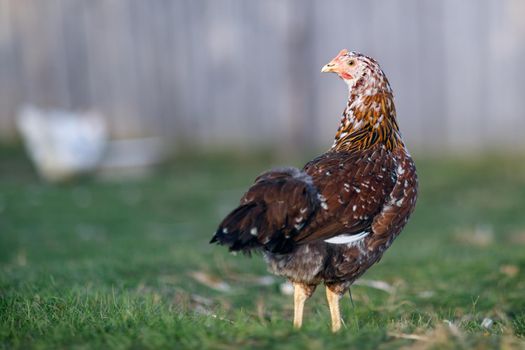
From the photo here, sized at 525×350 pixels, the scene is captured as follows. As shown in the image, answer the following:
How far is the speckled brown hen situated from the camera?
4391 millimetres

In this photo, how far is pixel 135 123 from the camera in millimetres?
14641

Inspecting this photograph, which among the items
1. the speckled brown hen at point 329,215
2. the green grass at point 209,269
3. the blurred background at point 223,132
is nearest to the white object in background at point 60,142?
the blurred background at point 223,132

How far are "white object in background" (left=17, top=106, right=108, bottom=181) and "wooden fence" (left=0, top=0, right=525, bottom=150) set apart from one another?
2.09 meters

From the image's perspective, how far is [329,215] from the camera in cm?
455

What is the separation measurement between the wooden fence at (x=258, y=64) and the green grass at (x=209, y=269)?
0.75m

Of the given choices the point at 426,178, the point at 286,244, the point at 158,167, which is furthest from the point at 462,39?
the point at 286,244

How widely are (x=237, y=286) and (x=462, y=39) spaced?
7555mm

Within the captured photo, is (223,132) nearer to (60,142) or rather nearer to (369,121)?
(60,142)

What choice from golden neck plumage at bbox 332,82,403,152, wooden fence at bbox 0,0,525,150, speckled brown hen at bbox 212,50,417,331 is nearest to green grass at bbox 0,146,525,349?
speckled brown hen at bbox 212,50,417,331

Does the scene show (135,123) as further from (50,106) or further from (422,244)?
(422,244)

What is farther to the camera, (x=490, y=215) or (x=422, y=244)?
(x=490, y=215)

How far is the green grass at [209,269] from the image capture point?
13.0 feet

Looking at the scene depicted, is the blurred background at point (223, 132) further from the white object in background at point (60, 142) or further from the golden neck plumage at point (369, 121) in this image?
the golden neck plumage at point (369, 121)

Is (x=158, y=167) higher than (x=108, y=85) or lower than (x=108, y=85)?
lower
